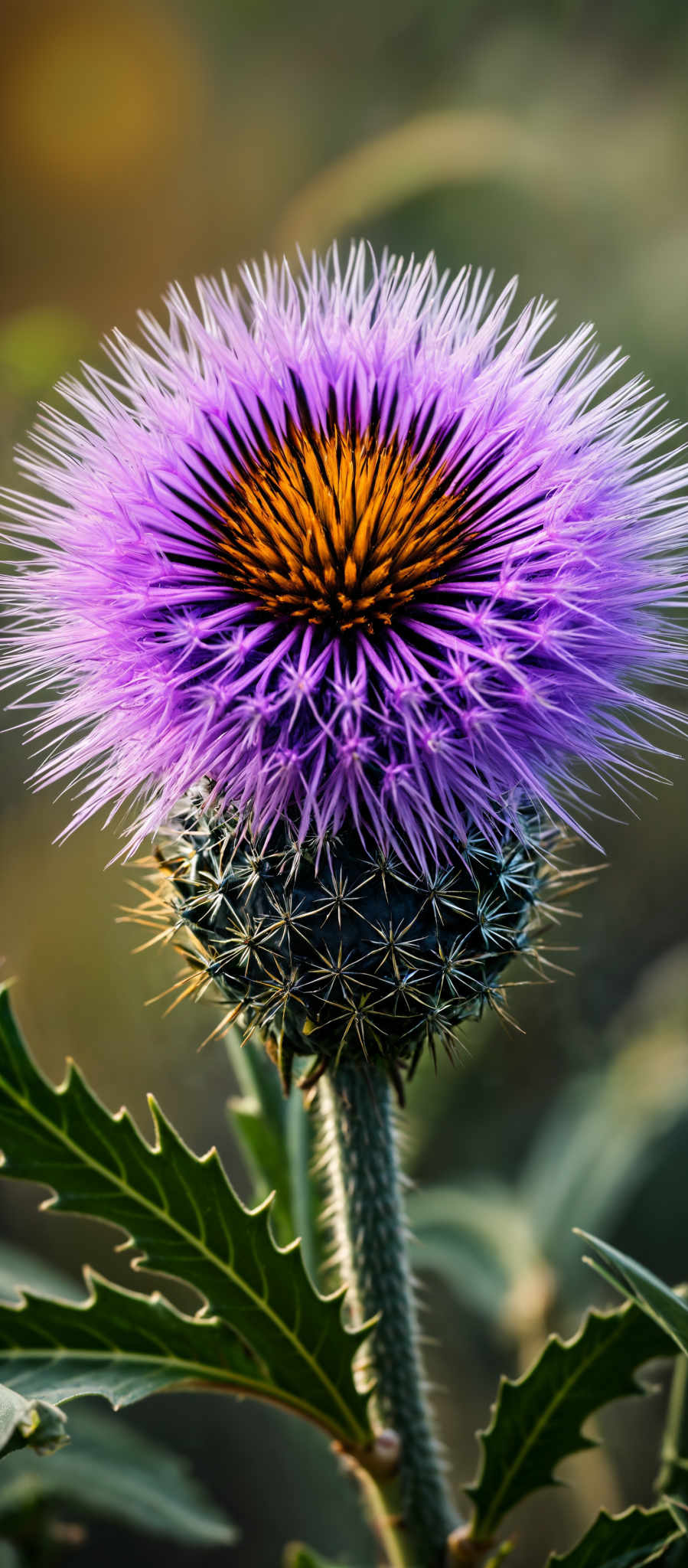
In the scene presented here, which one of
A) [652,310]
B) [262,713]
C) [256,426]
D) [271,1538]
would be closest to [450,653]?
[262,713]

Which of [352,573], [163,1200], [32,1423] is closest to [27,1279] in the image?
[163,1200]

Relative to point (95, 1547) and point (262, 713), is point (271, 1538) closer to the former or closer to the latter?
point (95, 1547)

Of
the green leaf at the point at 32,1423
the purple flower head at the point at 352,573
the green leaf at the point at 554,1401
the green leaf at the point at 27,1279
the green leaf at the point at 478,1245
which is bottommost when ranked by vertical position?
the green leaf at the point at 478,1245

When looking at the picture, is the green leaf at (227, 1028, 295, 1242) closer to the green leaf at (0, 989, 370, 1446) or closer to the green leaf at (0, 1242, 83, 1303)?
the green leaf at (0, 989, 370, 1446)

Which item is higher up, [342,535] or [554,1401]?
[342,535]

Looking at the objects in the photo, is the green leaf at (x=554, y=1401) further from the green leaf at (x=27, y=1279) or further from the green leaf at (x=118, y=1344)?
the green leaf at (x=27, y=1279)

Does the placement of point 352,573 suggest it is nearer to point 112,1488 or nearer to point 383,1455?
point 383,1455

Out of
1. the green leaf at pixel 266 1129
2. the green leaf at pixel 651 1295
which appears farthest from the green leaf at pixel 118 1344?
the green leaf at pixel 651 1295
